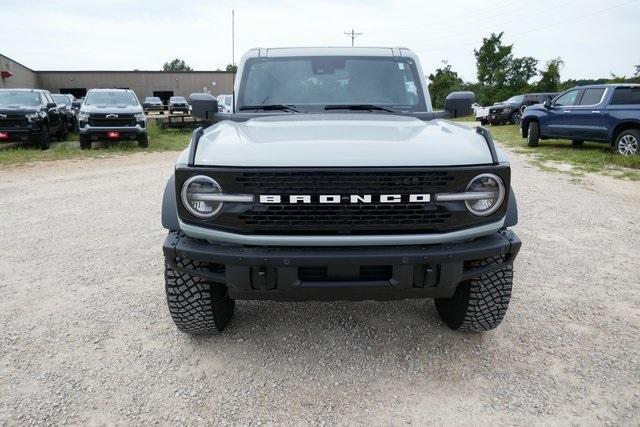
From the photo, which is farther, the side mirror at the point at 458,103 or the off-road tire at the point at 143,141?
the off-road tire at the point at 143,141

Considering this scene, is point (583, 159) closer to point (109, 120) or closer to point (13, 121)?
point (109, 120)

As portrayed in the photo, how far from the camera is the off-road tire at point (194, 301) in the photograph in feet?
9.21

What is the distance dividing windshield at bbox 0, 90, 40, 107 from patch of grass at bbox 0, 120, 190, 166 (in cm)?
124

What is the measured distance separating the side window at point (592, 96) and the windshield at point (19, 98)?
14461mm

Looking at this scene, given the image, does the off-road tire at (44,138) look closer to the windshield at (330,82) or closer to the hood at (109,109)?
the hood at (109,109)

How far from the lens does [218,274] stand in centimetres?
252

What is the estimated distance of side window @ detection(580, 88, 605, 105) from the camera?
12.1 m

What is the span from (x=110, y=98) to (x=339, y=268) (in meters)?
13.5

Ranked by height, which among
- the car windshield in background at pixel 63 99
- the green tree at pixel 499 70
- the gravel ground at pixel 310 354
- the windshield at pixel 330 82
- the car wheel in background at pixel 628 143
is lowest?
the gravel ground at pixel 310 354

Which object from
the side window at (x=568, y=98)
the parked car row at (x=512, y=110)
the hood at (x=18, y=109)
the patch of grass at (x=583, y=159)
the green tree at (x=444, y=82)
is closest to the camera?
the patch of grass at (x=583, y=159)

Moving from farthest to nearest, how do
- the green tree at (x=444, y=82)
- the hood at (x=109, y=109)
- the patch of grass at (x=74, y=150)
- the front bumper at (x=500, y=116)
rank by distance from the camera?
1. the green tree at (x=444, y=82)
2. the front bumper at (x=500, y=116)
3. the hood at (x=109, y=109)
4. the patch of grass at (x=74, y=150)

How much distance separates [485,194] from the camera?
2.50m

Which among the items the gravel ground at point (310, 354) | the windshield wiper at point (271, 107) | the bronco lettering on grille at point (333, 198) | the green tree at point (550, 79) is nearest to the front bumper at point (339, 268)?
the bronco lettering on grille at point (333, 198)

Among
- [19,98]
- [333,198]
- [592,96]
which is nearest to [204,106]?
[333,198]
